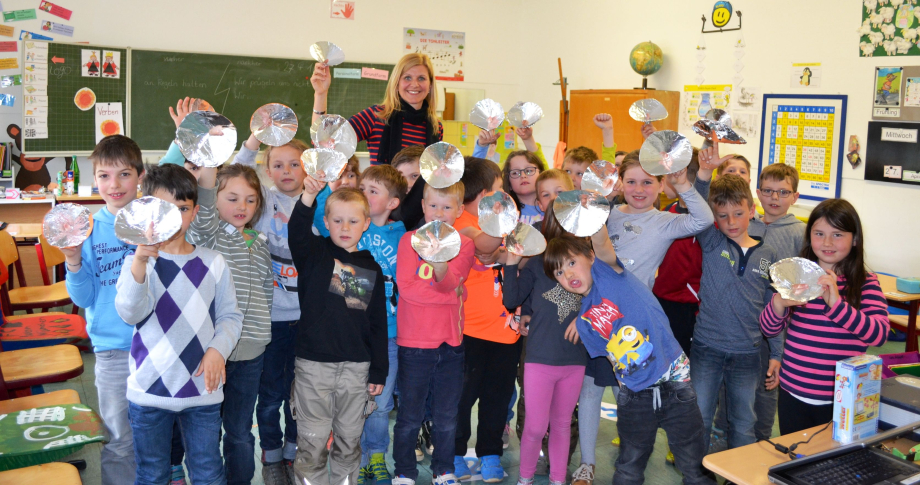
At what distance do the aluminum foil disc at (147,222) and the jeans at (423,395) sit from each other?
3.19 ft

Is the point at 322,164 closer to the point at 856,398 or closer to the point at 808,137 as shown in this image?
the point at 856,398

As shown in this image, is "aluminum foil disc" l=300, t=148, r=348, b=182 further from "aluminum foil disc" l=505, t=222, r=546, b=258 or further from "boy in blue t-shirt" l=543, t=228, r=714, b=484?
"boy in blue t-shirt" l=543, t=228, r=714, b=484

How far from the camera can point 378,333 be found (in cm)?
218

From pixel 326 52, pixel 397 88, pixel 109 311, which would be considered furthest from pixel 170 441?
pixel 397 88

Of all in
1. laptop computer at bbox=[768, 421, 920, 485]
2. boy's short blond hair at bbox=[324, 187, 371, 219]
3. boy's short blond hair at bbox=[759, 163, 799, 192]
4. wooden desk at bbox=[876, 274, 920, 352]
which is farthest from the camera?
wooden desk at bbox=[876, 274, 920, 352]

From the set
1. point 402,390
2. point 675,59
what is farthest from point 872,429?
point 675,59

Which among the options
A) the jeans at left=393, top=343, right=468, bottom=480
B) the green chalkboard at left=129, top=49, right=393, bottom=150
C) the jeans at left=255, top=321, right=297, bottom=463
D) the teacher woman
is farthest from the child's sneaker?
the green chalkboard at left=129, top=49, right=393, bottom=150

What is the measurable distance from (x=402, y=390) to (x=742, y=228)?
1.35 m

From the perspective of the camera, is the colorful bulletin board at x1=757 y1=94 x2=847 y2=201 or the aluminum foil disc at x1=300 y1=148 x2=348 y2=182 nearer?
the aluminum foil disc at x1=300 y1=148 x2=348 y2=182

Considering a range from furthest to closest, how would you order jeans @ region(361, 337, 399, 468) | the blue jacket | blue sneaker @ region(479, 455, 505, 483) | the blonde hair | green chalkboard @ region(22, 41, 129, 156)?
green chalkboard @ region(22, 41, 129, 156), the blonde hair, blue sneaker @ region(479, 455, 505, 483), jeans @ region(361, 337, 399, 468), the blue jacket

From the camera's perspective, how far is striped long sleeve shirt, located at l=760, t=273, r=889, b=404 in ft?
6.15

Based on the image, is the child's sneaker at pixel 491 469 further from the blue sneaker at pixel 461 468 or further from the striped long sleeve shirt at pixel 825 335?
the striped long sleeve shirt at pixel 825 335

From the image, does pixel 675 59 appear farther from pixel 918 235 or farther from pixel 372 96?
pixel 372 96

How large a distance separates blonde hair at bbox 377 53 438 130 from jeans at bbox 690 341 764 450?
157 cm
